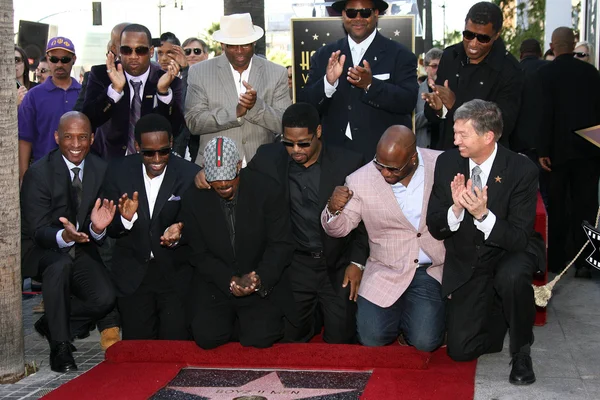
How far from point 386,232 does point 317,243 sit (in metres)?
0.61

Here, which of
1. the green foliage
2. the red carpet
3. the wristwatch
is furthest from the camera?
the green foliage

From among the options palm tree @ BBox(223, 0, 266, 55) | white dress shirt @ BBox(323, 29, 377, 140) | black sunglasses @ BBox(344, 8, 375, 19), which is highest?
palm tree @ BBox(223, 0, 266, 55)

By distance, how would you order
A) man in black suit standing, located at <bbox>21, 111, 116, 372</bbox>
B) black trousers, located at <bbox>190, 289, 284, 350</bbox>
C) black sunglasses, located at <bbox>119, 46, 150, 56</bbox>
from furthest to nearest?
black sunglasses, located at <bbox>119, 46, 150, 56</bbox>
man in black suit standing, located at <bbox>21, 111, 116, 372</bbox>
black trousers, located at <bbox>190, 289, 284, 350</bbox>

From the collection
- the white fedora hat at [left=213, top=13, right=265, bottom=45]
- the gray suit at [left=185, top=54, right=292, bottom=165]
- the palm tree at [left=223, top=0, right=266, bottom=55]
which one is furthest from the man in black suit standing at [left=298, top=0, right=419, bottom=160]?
the palm tree at [left=223, top=0, right=266, bottom=55]

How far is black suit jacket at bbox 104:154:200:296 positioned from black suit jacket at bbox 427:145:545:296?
195 cm

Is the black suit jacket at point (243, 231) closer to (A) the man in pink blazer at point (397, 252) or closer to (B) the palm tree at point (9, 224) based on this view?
(A) the man in pink blazer at point (397, 252)

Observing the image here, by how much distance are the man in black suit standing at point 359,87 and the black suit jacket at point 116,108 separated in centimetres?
106

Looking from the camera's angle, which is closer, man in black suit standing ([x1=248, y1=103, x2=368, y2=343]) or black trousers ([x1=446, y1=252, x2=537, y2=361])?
black trousers ([x1=446, y1=252, x2=537, y2=361])

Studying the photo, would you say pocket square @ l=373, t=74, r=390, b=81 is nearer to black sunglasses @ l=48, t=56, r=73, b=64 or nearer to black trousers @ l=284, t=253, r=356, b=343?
black trousers @ l=284, t=253, r=356, b=343

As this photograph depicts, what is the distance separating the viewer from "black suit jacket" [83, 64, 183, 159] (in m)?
6.98

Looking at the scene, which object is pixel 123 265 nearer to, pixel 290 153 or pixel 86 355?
pixel 86 355

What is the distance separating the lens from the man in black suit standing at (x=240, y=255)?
245 inches

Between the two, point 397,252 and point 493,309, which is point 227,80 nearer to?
point 397,252

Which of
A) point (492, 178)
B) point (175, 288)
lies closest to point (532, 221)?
point (492, 178)
